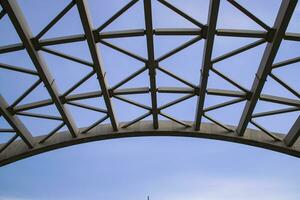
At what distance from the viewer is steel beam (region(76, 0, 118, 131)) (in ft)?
48.4

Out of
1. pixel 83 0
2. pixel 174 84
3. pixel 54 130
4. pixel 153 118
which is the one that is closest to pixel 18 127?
pixel 54 130

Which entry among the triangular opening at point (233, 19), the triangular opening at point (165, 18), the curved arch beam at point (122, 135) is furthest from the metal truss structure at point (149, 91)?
the triangular opening at point (233, 19)

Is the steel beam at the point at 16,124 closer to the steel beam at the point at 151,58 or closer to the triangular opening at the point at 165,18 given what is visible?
the steel beam at the point at 151,58

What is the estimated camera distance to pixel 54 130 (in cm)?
2331

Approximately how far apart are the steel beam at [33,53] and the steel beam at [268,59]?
10148 mm

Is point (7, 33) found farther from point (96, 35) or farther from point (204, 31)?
point (204, 31)

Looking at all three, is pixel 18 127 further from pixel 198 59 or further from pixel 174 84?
pixel 198 59

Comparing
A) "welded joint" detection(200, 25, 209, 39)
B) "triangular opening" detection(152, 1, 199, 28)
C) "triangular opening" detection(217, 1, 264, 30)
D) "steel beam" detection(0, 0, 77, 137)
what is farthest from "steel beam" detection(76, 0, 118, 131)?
"triangular opening" detection(217, 1, 264, 30)

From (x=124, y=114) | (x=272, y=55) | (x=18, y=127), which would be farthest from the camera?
(x=124, y=114)

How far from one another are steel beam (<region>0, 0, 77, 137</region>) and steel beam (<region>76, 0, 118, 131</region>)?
2.45m

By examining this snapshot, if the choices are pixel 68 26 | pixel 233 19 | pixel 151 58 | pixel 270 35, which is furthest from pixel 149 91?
pixel 270 35

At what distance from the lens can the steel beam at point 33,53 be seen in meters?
14.6

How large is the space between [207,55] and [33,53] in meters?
7.77

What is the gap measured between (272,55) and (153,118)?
902 centimetres
